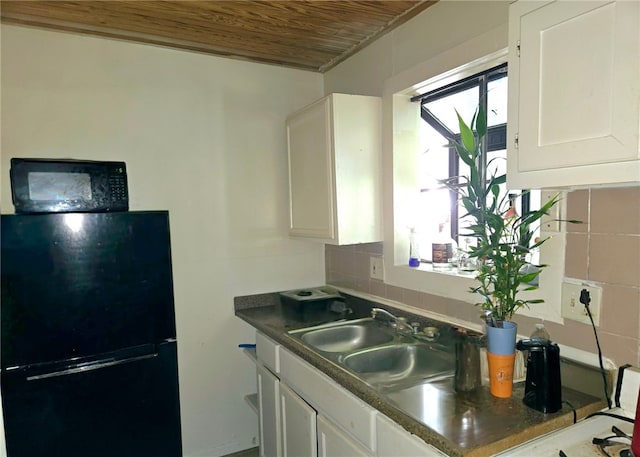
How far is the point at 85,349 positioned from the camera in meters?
1.98

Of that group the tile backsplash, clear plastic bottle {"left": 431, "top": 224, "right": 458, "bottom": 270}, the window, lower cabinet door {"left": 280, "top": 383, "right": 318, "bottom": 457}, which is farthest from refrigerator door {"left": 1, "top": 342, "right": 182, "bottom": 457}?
the tile backsplash

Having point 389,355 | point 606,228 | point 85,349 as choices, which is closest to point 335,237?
point 389,355

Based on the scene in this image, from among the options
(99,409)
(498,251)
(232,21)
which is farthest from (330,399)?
(232,21)

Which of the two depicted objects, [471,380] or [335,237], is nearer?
[471,380]

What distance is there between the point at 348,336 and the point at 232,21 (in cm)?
169

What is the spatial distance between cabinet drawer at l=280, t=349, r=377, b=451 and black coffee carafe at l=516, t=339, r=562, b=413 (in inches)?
19.0

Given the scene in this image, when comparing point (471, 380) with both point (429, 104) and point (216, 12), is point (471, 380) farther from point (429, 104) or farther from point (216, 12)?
point (216, 12)

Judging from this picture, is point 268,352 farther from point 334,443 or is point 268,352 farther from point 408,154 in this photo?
point 408,154

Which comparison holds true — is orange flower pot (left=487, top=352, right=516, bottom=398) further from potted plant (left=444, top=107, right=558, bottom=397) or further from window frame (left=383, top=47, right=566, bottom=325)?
window frame (left=383, top=47, right=566, bottom=325)

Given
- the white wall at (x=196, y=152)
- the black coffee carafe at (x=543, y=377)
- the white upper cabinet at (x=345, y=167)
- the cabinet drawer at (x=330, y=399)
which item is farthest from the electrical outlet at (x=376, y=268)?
the black coffee carafe at (x=543, y=377)

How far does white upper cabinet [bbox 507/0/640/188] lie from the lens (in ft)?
3.01

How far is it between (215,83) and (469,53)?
1471mm

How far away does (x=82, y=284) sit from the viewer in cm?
196

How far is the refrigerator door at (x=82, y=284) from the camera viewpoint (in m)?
1.84
